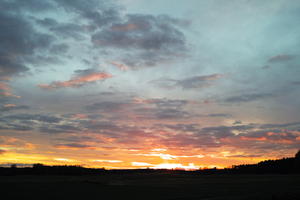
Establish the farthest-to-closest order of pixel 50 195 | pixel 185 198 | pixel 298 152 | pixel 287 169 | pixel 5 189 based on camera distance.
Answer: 1. pixel 298 152
2. pixel 287 169
3. pixel 5 189
4. pixel 50 195
5. pixel 185 198

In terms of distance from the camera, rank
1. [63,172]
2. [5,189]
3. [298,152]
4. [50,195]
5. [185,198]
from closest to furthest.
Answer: [185,198]
[50,195]
[5,189]
[63,172]
[298,152]

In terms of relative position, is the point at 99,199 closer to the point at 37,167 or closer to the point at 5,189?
the point at 5,189

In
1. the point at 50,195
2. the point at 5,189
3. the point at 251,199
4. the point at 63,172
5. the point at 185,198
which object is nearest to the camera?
the point at 251,199

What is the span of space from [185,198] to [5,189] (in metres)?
16.1

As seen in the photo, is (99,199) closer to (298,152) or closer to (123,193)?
(123,193)

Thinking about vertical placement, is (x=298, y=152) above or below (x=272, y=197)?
above

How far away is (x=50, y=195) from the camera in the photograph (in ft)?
71.6

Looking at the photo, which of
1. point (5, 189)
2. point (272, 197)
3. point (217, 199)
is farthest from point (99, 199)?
point (272, 197)

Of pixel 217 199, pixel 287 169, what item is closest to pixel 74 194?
pixel 217 199

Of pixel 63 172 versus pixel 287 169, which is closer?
pixel 63 172

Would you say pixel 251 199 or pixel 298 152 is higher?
pixel 298 152

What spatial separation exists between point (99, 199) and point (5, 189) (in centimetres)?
1017

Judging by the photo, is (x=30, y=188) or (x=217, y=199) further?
(x=30, y=188)

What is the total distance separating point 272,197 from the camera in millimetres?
18938
